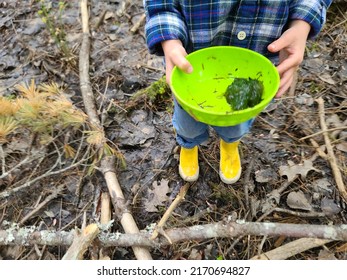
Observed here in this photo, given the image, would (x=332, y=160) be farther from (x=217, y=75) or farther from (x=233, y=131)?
(x=217, y=75)

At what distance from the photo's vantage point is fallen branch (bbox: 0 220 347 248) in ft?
5.06

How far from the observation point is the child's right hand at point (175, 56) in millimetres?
1254

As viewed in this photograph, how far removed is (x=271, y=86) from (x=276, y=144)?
731 millimetres

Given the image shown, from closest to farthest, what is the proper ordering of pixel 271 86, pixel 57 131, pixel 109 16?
pixel 271 86, pixel 57 131, pixel 109 16

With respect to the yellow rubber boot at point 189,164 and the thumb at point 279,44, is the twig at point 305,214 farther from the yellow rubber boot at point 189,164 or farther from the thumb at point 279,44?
the thumb at point 279,44

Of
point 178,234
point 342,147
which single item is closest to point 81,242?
point 178,234

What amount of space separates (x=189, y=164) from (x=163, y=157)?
218 mm

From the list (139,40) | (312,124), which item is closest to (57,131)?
(139,40)

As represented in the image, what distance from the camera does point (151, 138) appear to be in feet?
6.77

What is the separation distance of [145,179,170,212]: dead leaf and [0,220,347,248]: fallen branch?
23cm

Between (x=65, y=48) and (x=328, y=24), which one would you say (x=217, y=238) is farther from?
(x=328, y=24)

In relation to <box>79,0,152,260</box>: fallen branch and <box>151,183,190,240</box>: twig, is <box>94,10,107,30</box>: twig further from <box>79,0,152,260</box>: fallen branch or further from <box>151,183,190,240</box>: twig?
<box>151,183,190,240</box>: twig

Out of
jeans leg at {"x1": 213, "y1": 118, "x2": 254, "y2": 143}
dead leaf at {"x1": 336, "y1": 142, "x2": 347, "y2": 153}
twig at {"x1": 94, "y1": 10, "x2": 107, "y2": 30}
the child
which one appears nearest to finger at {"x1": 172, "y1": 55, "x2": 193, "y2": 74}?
the child

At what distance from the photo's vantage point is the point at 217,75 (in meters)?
1.50
